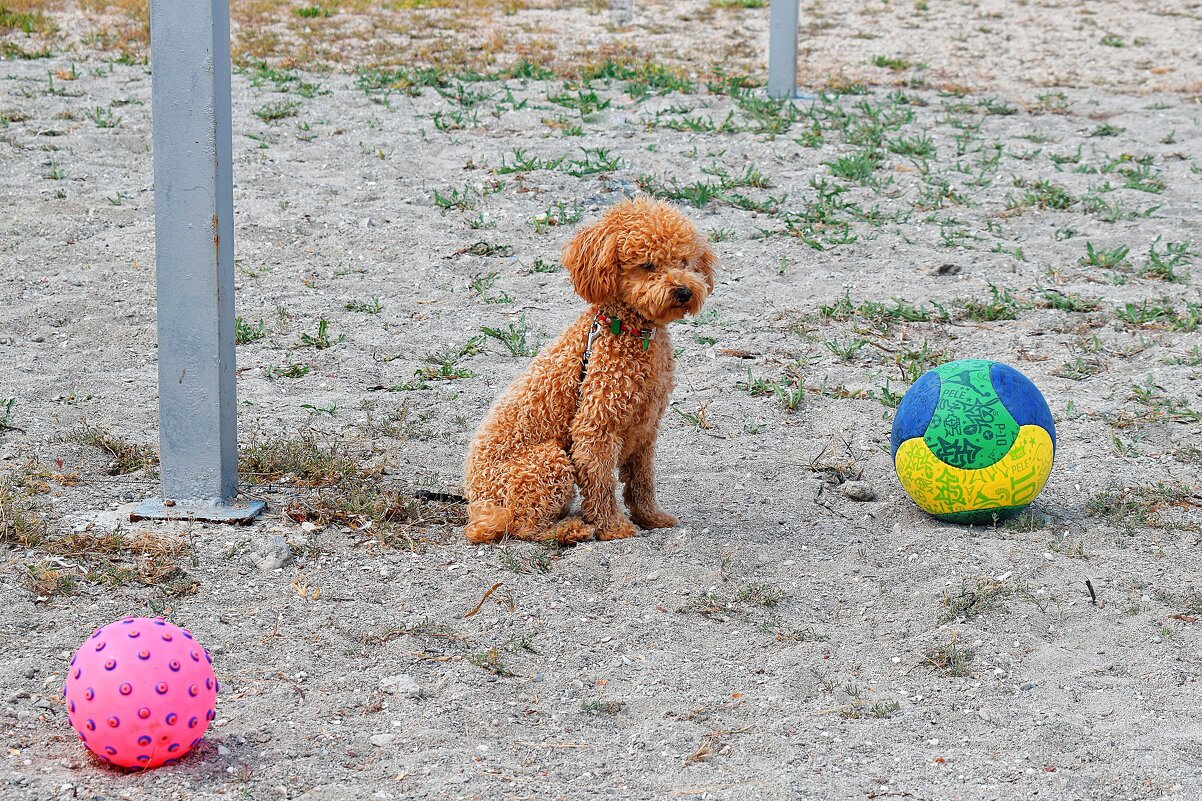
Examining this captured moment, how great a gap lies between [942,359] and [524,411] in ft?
9.40

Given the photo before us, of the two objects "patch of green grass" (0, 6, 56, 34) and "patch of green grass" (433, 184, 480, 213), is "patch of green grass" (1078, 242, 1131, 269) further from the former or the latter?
"patch of green grass" (0, 6, 56, 34)

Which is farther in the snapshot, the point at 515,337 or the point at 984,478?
the point at 515,337

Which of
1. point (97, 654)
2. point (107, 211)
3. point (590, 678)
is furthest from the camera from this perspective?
point (107, 211)

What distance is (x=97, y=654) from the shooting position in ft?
9.34

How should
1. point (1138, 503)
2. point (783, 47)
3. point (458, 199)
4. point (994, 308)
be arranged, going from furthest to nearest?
point (783, 47) < point (458, 199) < point (994, 308) < point (1138, 503)

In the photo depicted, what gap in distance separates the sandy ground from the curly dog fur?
0.16 metres

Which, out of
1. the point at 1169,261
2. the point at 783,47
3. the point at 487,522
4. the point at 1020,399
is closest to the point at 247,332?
the point at 487,522

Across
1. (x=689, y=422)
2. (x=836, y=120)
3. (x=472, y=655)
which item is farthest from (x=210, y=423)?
(x=836, y=120)

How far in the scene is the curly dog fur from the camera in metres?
4.10

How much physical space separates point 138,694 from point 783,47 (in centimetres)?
881

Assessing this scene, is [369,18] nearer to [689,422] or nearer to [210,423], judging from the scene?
[689,422]

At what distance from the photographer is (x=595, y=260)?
13.5ft

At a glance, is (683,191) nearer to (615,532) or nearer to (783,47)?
(783,47)

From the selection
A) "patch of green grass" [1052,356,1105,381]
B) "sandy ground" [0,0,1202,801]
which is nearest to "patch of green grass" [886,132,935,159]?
"sandy ground" [0,0,1202,801]
